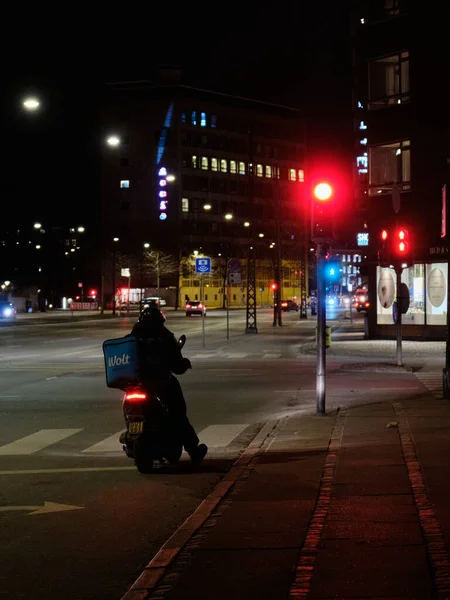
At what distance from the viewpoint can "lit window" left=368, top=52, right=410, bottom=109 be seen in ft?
129

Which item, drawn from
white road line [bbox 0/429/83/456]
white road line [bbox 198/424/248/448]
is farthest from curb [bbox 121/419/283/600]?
white road line [bbox 0/429/83/456]

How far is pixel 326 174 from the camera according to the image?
→ 565 inches

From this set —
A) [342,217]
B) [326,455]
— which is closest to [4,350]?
[342,217]

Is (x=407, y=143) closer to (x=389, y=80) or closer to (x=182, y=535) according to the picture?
(x=389, y=80)

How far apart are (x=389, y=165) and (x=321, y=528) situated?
112 ft

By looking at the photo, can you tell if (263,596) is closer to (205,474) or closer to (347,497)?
(347,497)

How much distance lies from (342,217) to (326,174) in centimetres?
74

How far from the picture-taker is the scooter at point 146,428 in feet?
32.1

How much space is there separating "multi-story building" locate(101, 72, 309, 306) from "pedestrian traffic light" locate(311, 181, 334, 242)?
358 feet

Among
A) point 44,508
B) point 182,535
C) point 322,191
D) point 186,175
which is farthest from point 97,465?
point 186,175

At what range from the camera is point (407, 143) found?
39.1 metres

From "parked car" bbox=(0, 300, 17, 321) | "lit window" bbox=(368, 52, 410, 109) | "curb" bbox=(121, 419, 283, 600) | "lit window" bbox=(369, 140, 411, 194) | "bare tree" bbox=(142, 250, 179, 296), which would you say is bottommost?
"curb" bbox=(121, 419, 283, 600)

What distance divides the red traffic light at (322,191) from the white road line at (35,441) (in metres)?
5.10

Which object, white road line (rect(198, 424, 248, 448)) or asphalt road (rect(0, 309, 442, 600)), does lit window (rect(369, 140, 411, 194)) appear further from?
white road line (rect(198, 424, 248, 448))
